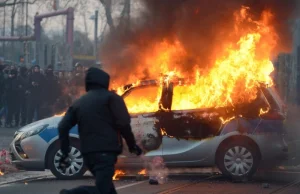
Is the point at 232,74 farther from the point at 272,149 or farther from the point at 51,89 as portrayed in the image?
the point at 51,89

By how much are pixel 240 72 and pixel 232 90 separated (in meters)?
0.34

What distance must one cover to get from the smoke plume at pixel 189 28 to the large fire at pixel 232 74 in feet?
0.40

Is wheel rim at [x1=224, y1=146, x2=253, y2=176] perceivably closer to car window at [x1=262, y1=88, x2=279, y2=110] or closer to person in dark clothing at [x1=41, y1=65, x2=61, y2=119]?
car window at [x1=262, y1=88, x2=279, y2=110]

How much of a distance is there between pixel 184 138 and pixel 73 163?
189 centimetres

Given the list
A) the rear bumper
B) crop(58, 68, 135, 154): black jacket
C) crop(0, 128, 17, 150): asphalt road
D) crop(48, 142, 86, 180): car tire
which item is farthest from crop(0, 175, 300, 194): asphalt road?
crop(0, 128, 17, 150): asphalt road

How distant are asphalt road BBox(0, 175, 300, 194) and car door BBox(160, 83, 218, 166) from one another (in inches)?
16.4

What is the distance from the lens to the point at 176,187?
11.9 meters

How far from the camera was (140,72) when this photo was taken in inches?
532

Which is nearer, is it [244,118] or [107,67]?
[244,118]

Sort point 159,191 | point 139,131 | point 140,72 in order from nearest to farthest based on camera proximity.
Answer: point 159,191 < point 139,131 < point 140,72

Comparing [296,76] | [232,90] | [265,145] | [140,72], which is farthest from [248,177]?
[296,76]

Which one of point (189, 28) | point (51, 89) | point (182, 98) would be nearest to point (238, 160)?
point (182, 98)

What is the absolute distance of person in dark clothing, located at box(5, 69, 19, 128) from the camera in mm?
23003

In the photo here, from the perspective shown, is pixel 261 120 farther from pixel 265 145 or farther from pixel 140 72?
pixel 140 72
